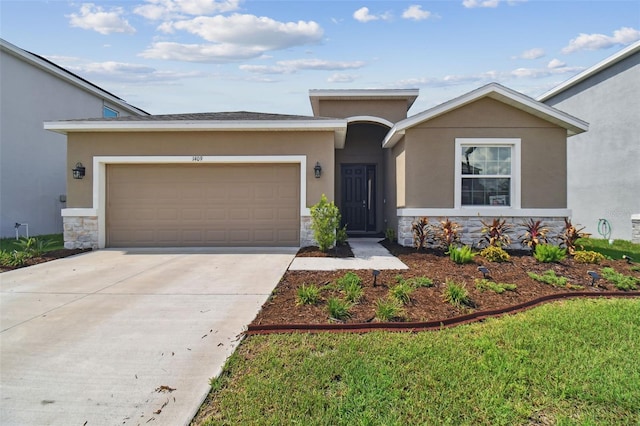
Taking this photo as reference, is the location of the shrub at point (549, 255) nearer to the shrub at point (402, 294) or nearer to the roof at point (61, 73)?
the shrub at point (402, 294)

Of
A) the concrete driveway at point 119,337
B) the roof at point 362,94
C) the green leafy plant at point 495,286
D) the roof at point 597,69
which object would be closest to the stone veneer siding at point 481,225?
the green leafy plant at point 495,286

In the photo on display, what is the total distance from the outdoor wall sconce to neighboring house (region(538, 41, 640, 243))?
1658cm

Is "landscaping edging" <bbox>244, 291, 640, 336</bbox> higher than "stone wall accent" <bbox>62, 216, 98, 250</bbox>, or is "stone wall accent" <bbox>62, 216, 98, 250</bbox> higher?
"stone wall accent" <bbox>62, 216, 98, 250</bbox>

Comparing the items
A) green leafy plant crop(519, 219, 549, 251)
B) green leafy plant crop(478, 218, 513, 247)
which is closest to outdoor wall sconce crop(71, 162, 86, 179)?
green leafy plant crop(478, 218, 513, 247)

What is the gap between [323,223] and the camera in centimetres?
849

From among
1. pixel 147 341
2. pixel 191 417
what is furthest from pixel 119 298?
pixel 191 417

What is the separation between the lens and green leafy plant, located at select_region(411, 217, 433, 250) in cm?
888

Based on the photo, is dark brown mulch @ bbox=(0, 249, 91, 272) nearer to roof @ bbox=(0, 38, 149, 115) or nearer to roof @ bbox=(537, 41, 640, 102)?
roof @ bbox=(0, 38, 149, 115)

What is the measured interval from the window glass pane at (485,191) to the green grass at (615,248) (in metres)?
2.09

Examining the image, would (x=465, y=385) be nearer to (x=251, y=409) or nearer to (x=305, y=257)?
(x=251, y=409)

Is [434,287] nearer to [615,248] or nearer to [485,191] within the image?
[485,191]

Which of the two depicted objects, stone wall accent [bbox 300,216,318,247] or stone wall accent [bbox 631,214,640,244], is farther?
stone wall accent [bbox 631,214,640,244]

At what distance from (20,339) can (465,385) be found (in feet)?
15.3

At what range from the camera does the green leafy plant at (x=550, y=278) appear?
574cm
